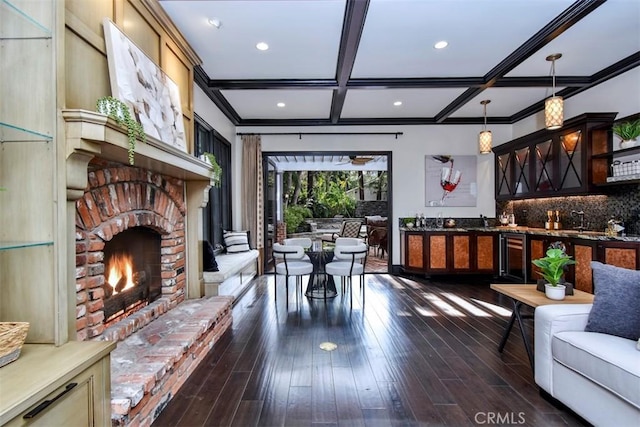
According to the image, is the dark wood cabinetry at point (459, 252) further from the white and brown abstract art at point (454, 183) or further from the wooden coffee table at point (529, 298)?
the wooden coffee table at point (529, 298)

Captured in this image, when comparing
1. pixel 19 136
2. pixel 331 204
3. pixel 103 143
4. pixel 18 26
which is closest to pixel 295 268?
pixel 103 143

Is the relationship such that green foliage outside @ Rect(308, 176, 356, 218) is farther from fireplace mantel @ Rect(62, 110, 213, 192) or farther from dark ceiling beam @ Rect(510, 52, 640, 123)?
fireplace mantel @ Rect(62, 110, 213, 192)

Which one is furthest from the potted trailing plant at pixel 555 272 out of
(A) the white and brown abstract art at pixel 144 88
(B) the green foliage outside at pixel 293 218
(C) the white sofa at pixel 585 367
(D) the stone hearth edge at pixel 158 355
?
(B) the green foliage outside at pixel 293 218

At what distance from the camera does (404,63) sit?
3.62 m

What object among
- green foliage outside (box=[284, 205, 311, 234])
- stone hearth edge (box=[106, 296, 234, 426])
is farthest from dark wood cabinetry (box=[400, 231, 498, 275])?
green foliage outside (box=[284, 205, 311, 234])

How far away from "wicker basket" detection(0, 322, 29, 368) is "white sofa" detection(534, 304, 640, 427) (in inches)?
108

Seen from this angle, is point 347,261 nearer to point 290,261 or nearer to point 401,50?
point 290,261

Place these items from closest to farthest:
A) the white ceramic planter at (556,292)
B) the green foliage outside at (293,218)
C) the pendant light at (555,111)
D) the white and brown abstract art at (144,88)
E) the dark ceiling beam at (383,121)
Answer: the white and brown abstract art at (144,88) < the white ceramic planter at (556,292) < the pendant light at (555,111) < the dark ceiling beam at (383,121) < the green foliage outside at (293,218)

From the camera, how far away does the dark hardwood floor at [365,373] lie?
185cm

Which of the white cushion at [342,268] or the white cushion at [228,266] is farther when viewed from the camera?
the white cushion at [342,268]

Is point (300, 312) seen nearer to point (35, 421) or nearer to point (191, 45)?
point (35, 421)

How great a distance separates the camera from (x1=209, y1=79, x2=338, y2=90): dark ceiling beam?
13.4ft

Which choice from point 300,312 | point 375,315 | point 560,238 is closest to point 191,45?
point 300,312

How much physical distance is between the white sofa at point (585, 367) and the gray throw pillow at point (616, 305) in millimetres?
56
